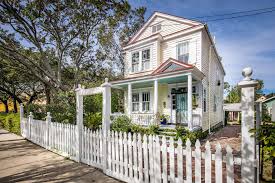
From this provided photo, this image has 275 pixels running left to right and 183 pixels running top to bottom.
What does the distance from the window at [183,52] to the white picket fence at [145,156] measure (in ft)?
31.6

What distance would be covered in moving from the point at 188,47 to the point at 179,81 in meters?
2.56

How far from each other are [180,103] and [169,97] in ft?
3.35

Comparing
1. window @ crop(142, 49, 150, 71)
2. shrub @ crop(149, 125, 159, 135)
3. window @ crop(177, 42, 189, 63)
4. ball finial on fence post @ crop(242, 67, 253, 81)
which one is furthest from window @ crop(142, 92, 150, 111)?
ball finial on fence post @ crop(242, 67, 253, 81)

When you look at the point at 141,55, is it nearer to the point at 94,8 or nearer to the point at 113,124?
the point at 94,8

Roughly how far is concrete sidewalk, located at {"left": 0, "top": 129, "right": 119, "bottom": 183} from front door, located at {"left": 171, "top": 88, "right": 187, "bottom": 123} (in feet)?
29.5

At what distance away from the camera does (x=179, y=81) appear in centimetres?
1372

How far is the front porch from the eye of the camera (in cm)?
1254

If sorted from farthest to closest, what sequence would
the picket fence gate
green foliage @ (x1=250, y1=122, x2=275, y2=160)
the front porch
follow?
the front porch < the picket fence gate < green foliage @ (x1=250, y1=122, x2=275, y2=160)

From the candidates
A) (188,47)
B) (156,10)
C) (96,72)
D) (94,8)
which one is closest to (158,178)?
(188,47)

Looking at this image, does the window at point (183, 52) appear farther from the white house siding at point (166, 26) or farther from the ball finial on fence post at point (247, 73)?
the ball finial on fence post at point (247, 73)

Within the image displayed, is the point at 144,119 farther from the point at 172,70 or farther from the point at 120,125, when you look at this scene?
the point at 172,70

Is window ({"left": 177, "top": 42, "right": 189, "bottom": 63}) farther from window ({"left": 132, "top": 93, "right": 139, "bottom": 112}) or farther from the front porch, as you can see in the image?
window ({"left": 132, "top": 93, "right": 139, "bottom": 112})

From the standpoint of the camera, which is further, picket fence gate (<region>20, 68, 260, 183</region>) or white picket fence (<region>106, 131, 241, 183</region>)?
white picket fence (<region>106, 131, 241, 183</region>)

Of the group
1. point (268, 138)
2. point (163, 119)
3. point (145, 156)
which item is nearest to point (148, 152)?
point (145, 156)
